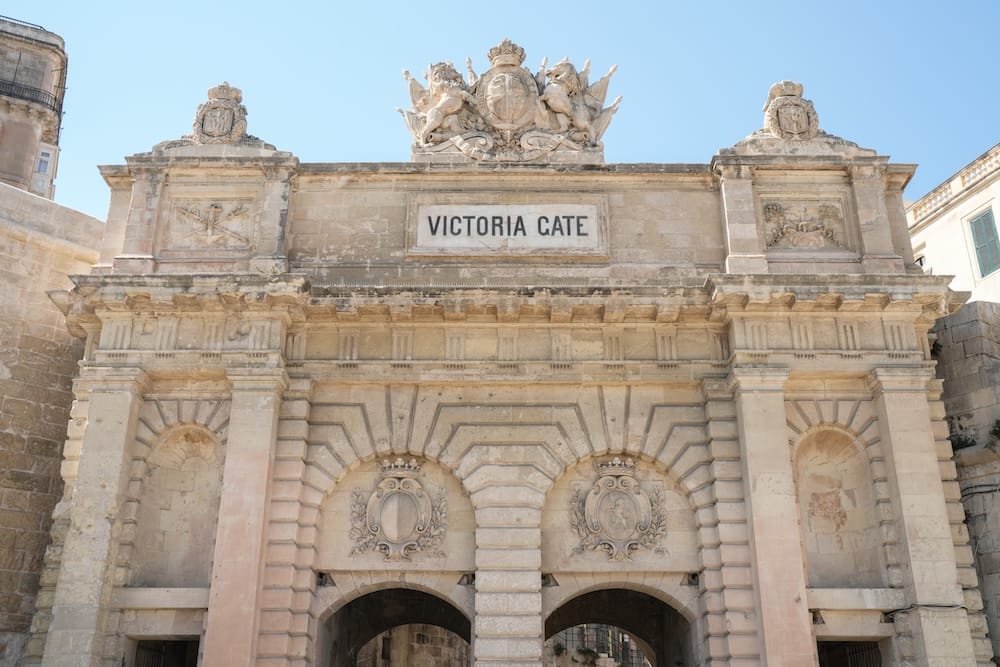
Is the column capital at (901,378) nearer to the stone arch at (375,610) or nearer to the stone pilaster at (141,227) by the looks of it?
the stone arch at (375,610)

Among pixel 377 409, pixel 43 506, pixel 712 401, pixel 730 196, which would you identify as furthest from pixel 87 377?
pixel 730 196

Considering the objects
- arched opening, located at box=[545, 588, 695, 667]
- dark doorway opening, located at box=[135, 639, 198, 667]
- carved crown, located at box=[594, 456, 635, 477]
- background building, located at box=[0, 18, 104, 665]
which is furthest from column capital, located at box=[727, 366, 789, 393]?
background building, located at box=[0, 18, 104, 665]

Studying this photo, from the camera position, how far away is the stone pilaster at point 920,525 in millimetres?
14078

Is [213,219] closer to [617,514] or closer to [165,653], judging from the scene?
[165,653]

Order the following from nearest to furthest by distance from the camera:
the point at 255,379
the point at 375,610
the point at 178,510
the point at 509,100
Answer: the point at 255,379 < the point at 178,510 < the point at 509,100 < the point at 375,610

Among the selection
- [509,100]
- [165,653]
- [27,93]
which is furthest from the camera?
[27,93]

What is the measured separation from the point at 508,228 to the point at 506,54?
344 cm

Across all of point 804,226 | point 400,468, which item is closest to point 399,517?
point 400,468

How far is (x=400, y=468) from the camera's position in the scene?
15.9m

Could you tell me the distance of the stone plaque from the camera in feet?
55.8

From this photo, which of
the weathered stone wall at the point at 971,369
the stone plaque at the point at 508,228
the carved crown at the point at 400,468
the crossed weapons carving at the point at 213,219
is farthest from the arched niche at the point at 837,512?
the crossed weapons carving at the point at 213,219

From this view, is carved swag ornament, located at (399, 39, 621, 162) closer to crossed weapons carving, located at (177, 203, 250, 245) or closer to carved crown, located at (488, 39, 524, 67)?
carved crown, located at (488, 39, 524, 67)

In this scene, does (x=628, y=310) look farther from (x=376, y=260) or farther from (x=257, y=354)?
(x=257, y=354)

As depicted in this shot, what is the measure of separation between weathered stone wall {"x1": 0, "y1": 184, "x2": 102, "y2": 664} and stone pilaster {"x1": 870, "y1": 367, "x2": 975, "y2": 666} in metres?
13.4
